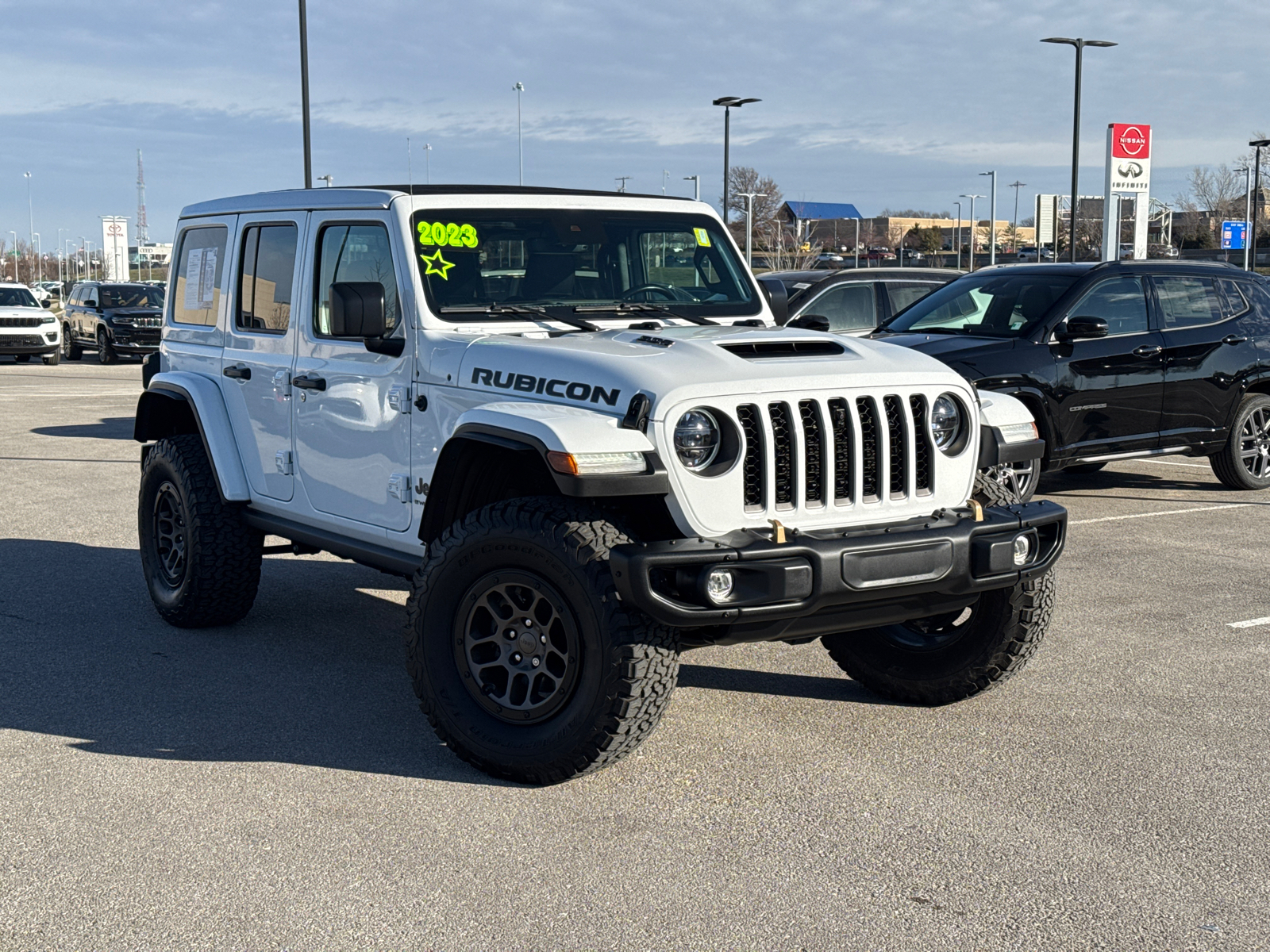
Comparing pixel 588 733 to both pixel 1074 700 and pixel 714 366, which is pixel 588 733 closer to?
pixel 714 366

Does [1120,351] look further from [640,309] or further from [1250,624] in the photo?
[640,309]

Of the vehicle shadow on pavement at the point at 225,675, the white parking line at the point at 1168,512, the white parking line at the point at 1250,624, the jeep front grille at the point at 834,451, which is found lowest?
the vehicle shadow on pavement at the point at 225,675

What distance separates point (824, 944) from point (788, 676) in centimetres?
247

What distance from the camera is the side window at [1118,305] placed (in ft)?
A: 33.3

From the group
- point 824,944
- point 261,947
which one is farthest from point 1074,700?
point 261,947

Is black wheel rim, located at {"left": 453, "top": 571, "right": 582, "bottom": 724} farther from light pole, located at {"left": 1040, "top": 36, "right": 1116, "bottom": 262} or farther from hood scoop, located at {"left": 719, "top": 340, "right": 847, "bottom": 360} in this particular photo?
light pole, located at {"left": 1040, "top": 36, "right": 1116, "bottom": 262}

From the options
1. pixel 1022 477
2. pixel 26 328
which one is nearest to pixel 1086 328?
pixel 1022 477

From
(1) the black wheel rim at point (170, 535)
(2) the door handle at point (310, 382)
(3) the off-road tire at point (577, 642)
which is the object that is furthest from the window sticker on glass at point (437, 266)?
(1) the black wheel rim at point (170, 535)

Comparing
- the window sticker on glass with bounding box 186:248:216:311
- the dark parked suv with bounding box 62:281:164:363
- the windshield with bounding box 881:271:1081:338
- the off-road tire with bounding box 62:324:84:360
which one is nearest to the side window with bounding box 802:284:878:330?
the windshield with bounding box 881:271:1081:338

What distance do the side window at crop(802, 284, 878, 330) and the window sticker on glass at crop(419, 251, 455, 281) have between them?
808 centimetres

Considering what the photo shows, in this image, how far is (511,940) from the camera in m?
3.40

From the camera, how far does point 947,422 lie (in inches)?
189

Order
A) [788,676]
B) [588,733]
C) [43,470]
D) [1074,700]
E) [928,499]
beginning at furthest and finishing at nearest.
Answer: [43,470], [788,676], [1074,700], [928,499], [588,733]

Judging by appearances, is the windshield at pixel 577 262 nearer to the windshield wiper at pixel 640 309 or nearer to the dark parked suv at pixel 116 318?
the windshield wiper at pixel 640 309
